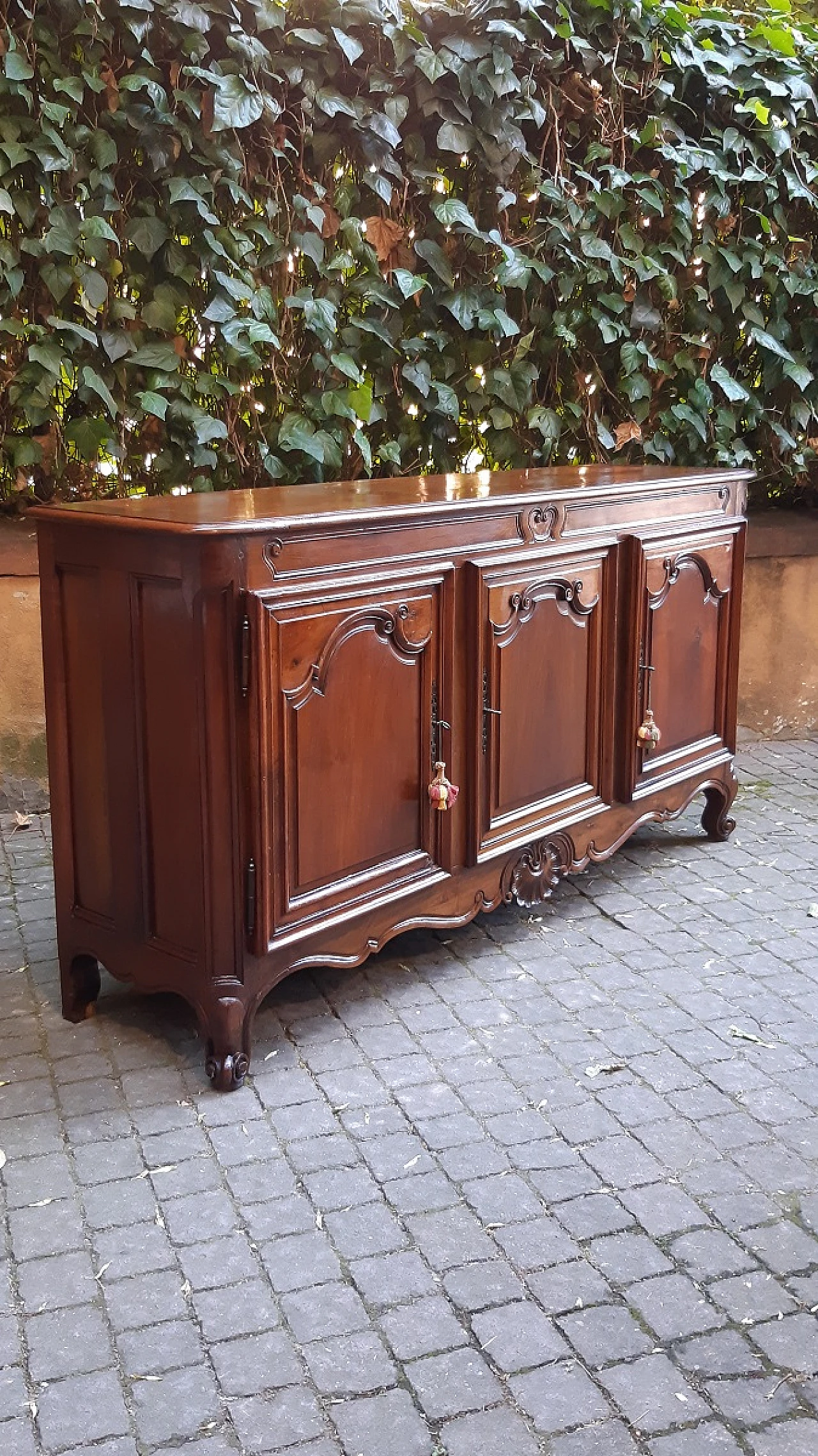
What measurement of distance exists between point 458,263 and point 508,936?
241 cm

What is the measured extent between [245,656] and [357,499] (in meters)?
0.68

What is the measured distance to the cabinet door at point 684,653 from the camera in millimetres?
3795

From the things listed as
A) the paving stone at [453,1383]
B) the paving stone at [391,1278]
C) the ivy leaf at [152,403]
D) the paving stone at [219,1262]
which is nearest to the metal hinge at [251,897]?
the paving stone at [219,1262]

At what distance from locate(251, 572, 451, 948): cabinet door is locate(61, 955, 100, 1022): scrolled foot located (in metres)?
0.58

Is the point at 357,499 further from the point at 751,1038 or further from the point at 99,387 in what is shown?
the point at 751,1038

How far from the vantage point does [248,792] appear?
2719 mm

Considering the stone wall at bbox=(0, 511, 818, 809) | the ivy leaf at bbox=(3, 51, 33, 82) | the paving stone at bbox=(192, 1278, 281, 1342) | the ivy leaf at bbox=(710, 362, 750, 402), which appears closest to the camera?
the paving stone at bbox=(192, 1278, 281, 1342)

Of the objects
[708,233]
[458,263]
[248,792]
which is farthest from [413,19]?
[248,792]

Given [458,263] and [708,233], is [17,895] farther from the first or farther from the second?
[708,233]

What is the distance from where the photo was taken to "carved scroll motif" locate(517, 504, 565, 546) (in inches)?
130

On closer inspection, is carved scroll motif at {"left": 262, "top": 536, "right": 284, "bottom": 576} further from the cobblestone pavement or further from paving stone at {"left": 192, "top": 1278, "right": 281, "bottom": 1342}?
paving stone at {"left": 192, "top": 1278, "right": 281, "bottom": 1342}

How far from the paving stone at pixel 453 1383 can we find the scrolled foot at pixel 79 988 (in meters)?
1.38

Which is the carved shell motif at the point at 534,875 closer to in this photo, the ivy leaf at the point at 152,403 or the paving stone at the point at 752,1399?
the paving stone at the point at 752,1399

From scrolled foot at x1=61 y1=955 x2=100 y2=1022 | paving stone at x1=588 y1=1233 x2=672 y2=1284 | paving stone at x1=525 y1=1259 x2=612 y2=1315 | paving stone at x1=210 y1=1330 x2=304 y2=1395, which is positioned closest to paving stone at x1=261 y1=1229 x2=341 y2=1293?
paving stone at x1=210 y1=1330 x2=304 y2=1395
